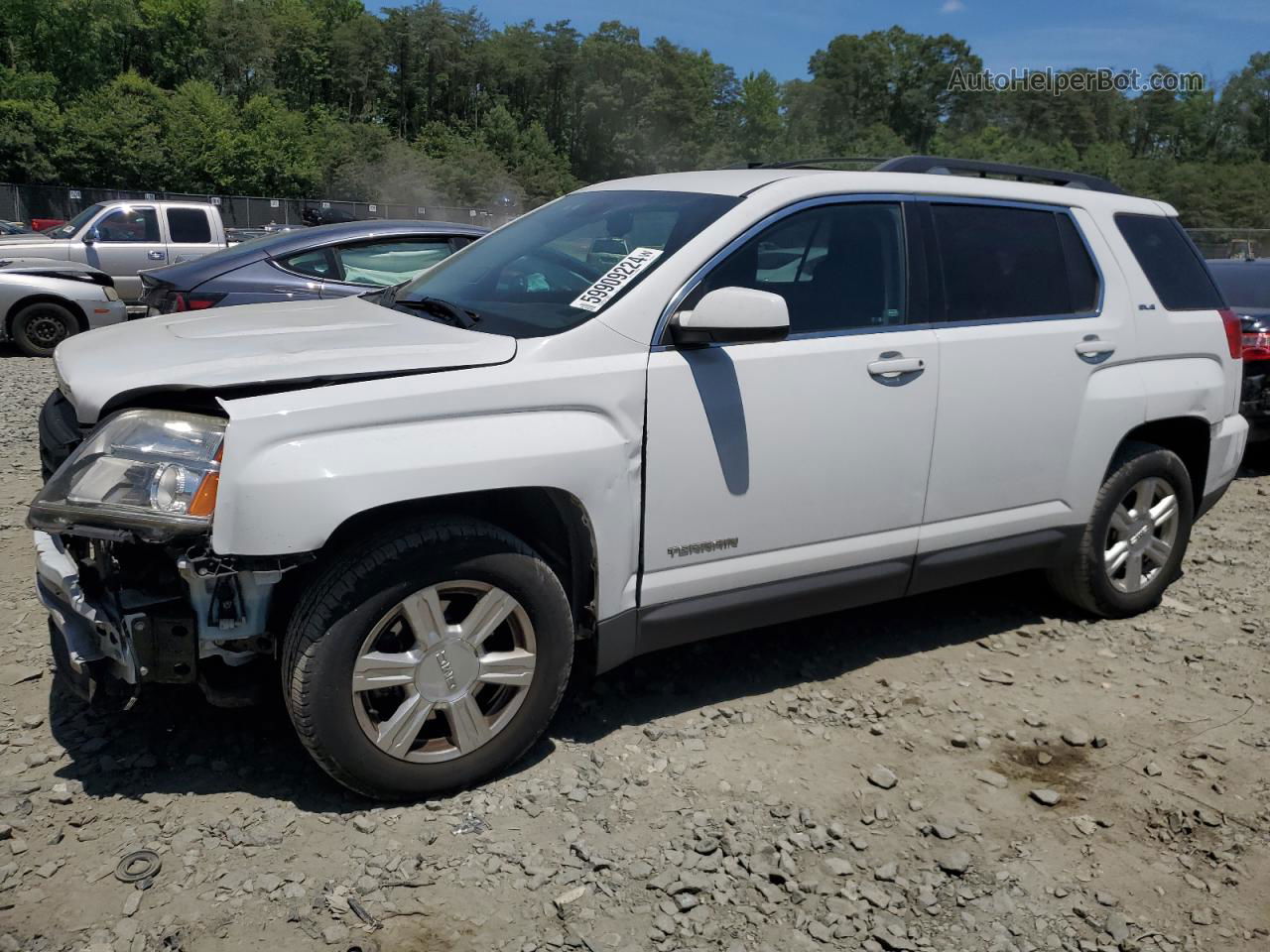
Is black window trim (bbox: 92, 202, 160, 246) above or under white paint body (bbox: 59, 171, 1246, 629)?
under

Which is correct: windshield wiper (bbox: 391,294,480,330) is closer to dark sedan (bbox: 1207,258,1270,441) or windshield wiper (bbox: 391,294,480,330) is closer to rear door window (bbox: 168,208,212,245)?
dark sedan (bbox: 1207,258,1270,441)

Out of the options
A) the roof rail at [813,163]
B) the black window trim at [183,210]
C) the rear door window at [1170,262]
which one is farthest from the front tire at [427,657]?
the black window trim at [183,210]

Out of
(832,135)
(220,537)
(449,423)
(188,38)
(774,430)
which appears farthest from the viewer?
(832,135)

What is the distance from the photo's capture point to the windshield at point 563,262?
348cm

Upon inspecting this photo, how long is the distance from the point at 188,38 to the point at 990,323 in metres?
102

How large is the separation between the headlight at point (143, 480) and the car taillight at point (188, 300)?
5.42m

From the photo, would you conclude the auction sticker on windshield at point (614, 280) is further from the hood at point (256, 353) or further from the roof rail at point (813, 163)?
the roof rail at point (813, 163)

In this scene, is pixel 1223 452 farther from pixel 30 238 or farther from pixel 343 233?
pixel 30 238

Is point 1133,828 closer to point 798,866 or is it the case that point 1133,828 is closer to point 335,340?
point 798,866

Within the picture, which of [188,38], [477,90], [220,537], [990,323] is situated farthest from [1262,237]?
[477,90]

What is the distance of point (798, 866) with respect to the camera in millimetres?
3082

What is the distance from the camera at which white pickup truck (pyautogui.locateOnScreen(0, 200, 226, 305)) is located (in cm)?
1448

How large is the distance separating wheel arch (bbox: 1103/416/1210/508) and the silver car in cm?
1026

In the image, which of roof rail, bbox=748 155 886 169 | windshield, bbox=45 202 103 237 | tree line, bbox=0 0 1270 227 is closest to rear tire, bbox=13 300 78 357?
windshield, bbox=45 202 103 237
